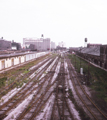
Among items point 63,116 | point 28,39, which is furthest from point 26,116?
point 28,39

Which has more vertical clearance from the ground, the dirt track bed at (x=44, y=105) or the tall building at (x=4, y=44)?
the tall building at (x=4, y=44)

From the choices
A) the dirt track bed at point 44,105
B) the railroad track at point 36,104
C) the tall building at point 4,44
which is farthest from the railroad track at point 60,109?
the tall building at point 4,44

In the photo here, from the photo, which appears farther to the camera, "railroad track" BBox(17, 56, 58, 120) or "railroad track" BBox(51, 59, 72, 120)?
"railroad track" BBox(17, 56, 58, 120)

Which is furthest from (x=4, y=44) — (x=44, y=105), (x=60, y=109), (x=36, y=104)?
(x=60, y=109)

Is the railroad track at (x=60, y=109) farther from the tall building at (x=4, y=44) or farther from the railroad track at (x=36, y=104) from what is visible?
the tall building at (x=4, y=44)

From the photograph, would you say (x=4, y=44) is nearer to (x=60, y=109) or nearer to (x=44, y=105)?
(x=44, y=105)

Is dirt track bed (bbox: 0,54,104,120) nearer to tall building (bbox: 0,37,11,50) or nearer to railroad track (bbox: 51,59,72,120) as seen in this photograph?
railroad track (bbox: 51,59,72,120)

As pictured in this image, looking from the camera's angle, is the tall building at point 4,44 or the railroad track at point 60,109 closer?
the railroad track at point 60,109

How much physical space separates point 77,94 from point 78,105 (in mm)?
2736

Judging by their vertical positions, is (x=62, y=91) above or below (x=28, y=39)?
below

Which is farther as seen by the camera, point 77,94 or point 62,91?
point 62,91

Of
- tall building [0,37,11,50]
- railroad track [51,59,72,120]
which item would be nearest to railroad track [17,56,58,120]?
railroad track [51,59,72,120]

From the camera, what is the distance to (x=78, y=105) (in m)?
10.7

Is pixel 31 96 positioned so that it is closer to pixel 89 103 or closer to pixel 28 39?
pixel 89 103
